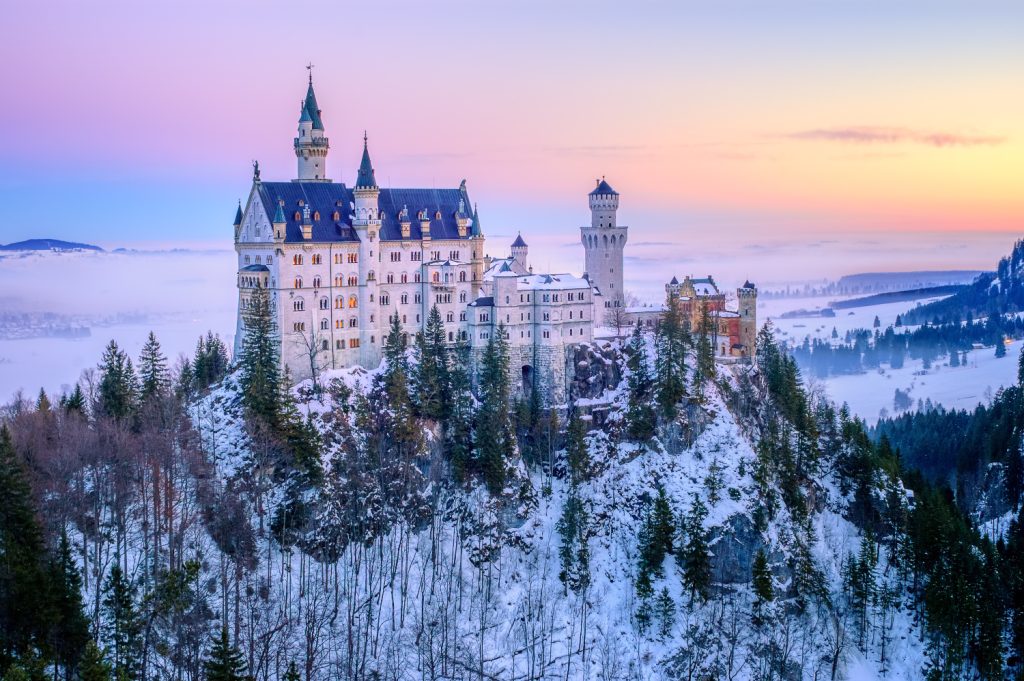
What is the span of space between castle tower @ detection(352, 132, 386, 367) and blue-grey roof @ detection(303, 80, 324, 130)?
7173 millimetres

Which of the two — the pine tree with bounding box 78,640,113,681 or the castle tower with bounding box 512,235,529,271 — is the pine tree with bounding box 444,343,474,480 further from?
the pine tree with bounding box 78,640,113,681

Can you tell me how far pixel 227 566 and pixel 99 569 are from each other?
9.92 m

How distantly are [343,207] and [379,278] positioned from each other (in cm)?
857

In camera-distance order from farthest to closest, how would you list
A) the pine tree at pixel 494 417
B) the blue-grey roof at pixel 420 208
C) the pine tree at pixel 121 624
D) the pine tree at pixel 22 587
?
the blue-grey roof at pixel 420 208
the pine tree at pixel 494 417
the pine tree at pixel 121 624
the pine tree at pixel 22 587

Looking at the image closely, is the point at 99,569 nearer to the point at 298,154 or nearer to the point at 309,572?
the point at 309,572

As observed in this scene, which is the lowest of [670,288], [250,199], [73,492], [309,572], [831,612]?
[831,612]

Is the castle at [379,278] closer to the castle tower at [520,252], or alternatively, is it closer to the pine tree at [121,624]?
the castle tower at [520,252]

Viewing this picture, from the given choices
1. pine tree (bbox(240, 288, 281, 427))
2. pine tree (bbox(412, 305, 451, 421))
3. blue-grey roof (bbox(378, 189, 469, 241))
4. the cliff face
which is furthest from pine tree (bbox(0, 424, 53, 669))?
blue-grey roof (bbox(378, 189, 469, 241))

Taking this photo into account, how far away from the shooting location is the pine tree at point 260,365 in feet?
313

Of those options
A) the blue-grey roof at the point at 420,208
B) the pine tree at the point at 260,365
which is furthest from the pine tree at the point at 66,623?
the blue-grey roof at the point at 420,208

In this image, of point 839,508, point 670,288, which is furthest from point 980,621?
point 670,288

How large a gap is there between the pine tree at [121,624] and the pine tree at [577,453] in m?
44.0

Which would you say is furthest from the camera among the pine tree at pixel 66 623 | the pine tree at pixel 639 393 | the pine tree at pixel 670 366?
the pine tree at pixel 670 366

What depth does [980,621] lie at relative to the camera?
3548 inches
